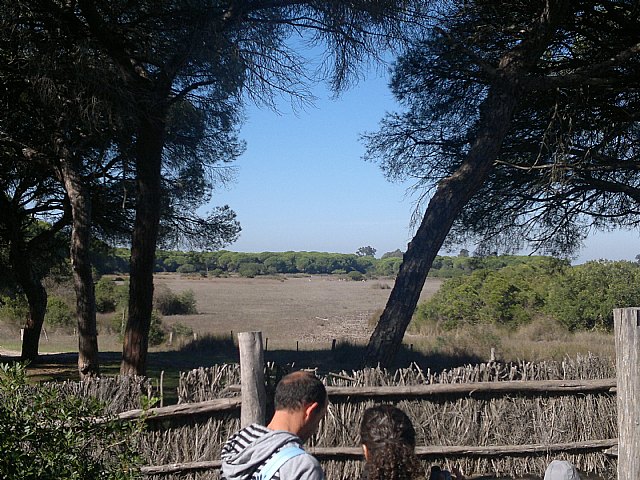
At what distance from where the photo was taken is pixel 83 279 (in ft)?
33.2

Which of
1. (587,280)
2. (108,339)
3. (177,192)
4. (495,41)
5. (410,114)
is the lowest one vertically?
(108,339)

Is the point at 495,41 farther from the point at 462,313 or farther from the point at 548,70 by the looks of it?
the point at 462,313

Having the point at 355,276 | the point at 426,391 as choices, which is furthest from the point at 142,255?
the point at 355,276

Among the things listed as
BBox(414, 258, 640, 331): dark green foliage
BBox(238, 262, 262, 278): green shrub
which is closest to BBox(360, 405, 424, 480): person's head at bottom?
BBox(414, 258, 640, 331): dark green foliage

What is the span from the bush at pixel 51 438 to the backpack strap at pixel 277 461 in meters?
2.03

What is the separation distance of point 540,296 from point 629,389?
24.4 m

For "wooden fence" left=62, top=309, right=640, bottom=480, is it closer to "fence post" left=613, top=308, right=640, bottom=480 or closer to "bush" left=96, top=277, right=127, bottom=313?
"fence post" left=613, top=308, right=640, bottom=480

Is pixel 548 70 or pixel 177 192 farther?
pixel 177 192

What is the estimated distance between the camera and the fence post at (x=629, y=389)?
5.46m

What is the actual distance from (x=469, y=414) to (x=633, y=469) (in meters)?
1.76

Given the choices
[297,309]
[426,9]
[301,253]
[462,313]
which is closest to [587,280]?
[462,313]

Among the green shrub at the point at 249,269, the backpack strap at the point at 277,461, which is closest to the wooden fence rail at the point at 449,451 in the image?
the backpack strap at the point at 277,461

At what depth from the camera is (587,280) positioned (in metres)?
26.4

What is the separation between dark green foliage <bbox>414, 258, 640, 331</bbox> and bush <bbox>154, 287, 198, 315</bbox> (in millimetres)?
15943
